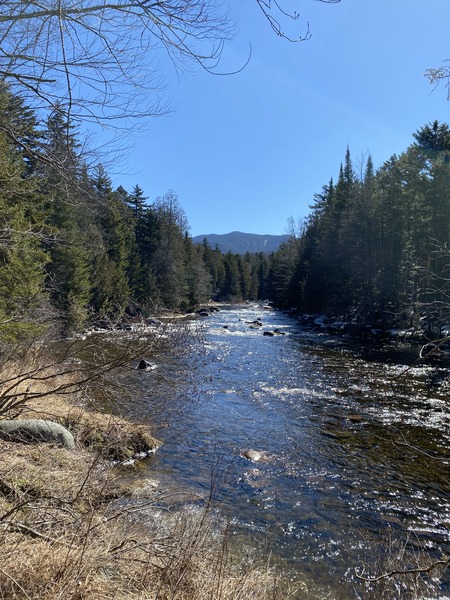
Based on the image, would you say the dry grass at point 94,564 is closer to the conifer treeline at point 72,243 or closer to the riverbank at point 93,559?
the riverbank at point 93,559

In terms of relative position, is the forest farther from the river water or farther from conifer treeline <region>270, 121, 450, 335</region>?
the river water

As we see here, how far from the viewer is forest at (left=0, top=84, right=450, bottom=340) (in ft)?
11.6

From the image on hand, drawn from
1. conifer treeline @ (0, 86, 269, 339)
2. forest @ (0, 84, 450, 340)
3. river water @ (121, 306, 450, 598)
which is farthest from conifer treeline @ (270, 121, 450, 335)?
conifer treeline @ (0, 86, 269, 339)

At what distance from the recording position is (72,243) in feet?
16.8

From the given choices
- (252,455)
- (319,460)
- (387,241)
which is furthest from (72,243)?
(387,241)

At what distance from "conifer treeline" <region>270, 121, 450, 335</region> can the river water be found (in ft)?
23.5

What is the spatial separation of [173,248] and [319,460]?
35.8 m

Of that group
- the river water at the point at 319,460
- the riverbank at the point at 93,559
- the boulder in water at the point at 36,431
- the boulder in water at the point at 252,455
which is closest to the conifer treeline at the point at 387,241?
the river water at the point at 319,460

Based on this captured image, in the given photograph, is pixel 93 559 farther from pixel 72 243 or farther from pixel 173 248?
pixel 173 248

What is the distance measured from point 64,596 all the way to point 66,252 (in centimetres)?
2353

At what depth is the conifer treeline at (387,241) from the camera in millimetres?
24625

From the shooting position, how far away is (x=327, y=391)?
43.1ft

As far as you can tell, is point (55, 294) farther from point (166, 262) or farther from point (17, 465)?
point (17, 465)

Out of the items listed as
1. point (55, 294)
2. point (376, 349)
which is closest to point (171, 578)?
point (376, 349)
